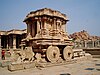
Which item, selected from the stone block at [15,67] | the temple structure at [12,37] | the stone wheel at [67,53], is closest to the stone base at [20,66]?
the stone block at [15,67]

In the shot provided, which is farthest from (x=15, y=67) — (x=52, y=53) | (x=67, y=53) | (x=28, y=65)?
(x=67, y=53)

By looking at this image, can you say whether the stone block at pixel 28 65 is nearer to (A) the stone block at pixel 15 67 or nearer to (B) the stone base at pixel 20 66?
(B) the stone base at pixel 20 66

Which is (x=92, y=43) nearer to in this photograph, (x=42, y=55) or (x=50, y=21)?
(x=50, y=21)

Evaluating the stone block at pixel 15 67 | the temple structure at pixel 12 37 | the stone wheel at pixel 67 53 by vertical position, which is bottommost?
the stone block at pixel 15 67

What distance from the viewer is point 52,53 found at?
34.3 feet

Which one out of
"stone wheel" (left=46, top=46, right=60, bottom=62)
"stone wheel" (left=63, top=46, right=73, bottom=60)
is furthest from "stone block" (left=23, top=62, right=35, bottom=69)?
"stone wheel" (left=63, top=46, right=73, bottom=60)

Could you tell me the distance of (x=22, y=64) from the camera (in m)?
8.66

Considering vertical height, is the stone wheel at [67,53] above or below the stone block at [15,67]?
above

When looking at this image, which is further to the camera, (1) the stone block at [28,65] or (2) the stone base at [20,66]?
(1) the stone block at [28,65]

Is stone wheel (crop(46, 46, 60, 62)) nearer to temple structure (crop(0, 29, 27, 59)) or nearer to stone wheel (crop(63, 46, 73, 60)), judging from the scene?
stone wheel (crop(63, 46, 73, 60))

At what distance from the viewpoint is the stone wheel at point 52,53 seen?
10.3m

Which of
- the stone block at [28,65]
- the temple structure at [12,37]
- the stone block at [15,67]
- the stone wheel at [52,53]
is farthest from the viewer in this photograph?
the temple structure at [12,37]

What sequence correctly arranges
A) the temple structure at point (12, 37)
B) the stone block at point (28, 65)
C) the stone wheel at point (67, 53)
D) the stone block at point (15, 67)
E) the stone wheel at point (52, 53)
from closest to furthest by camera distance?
the stone block at point (15, 67) → the stone block at point (28, 65) → the stone wheel at point (52, 53) → the stone wheel at point (67, 53) → the temple structure at point (12, 37)

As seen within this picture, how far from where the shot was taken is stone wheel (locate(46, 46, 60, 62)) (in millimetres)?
10297
